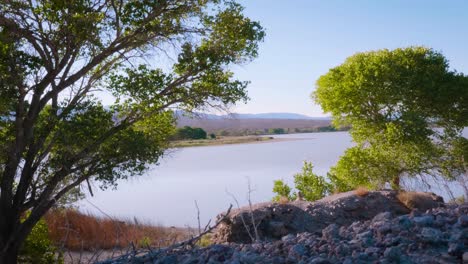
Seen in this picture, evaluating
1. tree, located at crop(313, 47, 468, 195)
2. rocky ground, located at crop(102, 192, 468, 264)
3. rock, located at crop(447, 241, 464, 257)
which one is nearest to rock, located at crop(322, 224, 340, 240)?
rocky ground, located at crop(102, 192, 468, 264)

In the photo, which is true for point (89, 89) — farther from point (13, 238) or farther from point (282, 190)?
point (282, 190)

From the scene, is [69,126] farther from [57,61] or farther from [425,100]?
[425,100]

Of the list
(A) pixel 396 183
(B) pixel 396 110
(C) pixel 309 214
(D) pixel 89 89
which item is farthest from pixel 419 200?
(D) pixel 89 89

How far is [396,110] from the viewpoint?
20359 mm

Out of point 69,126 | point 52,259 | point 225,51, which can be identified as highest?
point 225,51

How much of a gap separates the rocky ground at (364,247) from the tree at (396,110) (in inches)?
516

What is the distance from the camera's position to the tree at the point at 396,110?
64.6ft

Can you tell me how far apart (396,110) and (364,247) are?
50.3ft

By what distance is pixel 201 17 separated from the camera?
12.7 m

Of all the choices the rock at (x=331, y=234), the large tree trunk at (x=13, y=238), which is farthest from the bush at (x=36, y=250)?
the rock at (x=331, y=234)

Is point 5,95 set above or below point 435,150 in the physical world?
above

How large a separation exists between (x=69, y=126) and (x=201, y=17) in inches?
154

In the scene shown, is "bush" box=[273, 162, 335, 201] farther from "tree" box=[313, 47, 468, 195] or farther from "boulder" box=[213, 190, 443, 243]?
"boulder" box=[213, 190, 443, 243]

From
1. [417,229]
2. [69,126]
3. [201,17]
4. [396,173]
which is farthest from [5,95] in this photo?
[396,173]
